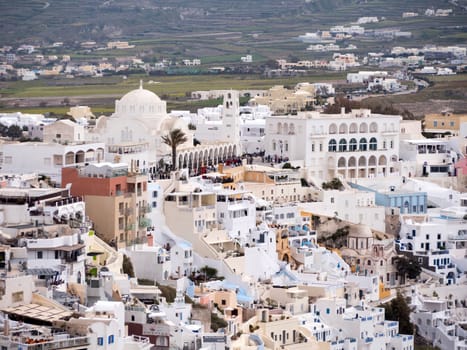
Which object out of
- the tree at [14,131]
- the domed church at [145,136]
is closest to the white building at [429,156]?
the domed church at [145,136]

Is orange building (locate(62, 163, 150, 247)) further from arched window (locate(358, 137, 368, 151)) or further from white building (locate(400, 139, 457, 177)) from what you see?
white building (locate(400, 139, 457, 177))

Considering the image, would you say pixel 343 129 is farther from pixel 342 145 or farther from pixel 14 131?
pixel 14 131

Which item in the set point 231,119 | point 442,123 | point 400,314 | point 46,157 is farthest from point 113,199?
point 442,123

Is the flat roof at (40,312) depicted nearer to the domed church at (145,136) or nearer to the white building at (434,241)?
the domed church at (145,136)

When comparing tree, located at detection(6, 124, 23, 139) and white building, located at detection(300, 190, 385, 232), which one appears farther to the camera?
tree, located at detection(6, 124, 23, 139)

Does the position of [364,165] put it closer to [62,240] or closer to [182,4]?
[62,240]

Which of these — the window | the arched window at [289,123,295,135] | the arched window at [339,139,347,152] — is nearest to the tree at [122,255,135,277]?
the window
